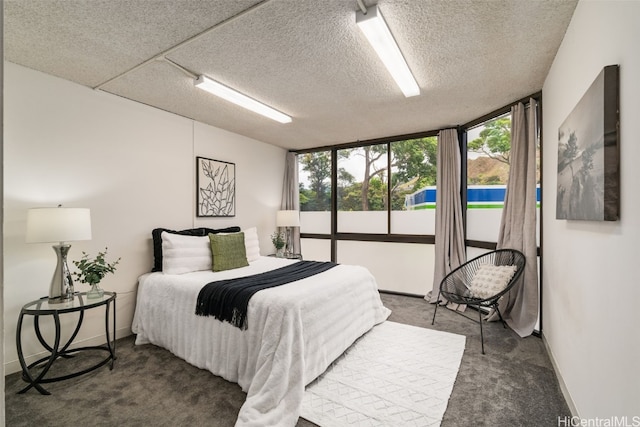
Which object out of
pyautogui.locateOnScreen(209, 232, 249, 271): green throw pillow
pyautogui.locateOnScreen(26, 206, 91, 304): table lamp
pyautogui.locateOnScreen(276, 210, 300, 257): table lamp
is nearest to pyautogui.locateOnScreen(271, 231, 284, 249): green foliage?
pyautogui.locateOnScreen(276, 210, 300, 257): table lamp

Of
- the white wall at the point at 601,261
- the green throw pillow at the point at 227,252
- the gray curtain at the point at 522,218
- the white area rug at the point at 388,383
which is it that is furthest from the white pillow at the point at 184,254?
the gray curtain at the point at 522,218

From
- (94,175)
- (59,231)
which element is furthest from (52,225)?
(94,175)

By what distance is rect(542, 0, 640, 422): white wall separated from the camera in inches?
48.1

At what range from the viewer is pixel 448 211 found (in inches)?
165

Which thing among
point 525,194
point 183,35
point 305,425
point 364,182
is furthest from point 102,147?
point 525,194

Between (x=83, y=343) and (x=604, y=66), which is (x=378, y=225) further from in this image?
(x=83, y=343)

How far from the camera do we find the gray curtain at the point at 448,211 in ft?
13.5

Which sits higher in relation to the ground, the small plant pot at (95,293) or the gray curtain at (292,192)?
the gray curtain at (292,192)

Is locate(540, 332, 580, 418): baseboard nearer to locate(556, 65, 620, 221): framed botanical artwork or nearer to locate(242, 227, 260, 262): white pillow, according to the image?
locate(556, 65, 620, 221): framed botanical artwork

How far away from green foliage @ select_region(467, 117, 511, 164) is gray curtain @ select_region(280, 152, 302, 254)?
3043mm

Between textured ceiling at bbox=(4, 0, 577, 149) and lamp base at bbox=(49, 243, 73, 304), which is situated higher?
textured ceiling at bbox=(4, 0, 577, 149)

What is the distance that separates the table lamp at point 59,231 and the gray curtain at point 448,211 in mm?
4138

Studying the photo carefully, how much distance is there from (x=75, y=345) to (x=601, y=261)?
416 centimetres

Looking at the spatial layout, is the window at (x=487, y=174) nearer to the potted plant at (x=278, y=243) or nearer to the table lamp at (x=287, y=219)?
the table lamp at (x=287, y=219)
